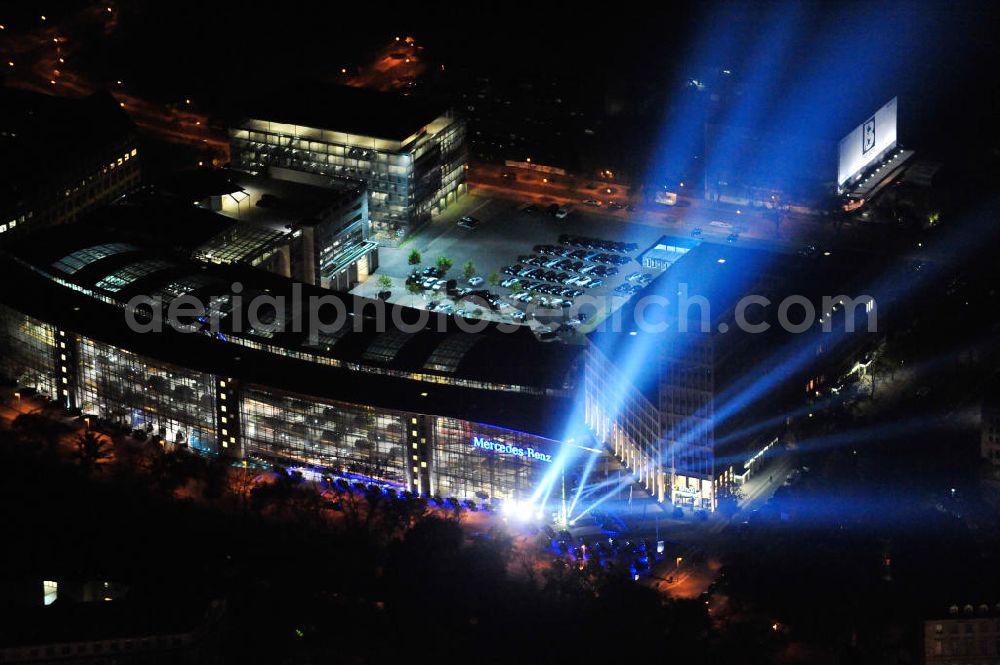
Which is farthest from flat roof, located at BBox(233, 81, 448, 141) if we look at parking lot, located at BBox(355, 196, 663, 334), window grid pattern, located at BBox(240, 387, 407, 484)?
window grid pattern, located at BBox(240, 387, 407, 484)

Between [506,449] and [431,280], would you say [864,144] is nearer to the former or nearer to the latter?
[431,280]

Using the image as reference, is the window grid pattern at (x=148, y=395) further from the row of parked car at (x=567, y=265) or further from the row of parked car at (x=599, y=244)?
the row of parked car at (x=599, y=244)

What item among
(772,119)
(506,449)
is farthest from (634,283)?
(506,449)

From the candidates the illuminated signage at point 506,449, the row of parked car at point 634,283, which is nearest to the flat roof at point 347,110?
the row of parked car at point 634,283

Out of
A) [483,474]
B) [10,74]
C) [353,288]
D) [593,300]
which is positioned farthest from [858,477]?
[10,74]

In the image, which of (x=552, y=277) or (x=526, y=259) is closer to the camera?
(x=552, y=277)
